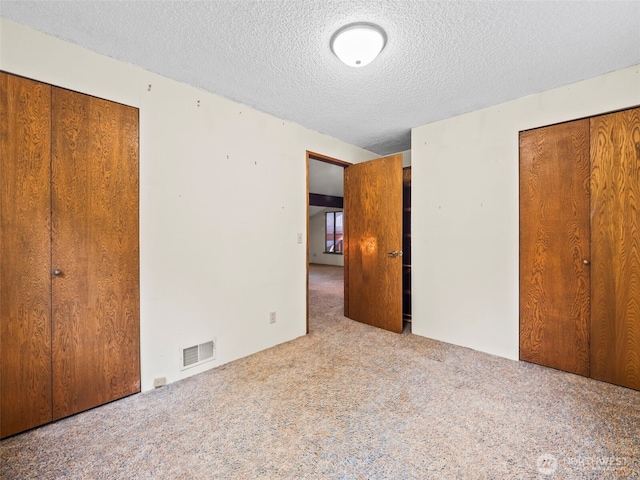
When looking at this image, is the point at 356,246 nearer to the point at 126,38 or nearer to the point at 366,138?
the point at 366,138

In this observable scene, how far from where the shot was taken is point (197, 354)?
2330 millimetres

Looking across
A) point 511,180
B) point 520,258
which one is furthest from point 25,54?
point 520,258

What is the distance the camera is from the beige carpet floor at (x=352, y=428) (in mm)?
1392

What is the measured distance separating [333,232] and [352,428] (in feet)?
28.5

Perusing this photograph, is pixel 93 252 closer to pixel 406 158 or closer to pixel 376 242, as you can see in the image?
pixel 376 242

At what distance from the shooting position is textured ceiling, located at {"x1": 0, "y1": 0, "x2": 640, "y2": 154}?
4.91ft

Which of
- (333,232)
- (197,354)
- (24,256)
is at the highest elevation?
(333,232)

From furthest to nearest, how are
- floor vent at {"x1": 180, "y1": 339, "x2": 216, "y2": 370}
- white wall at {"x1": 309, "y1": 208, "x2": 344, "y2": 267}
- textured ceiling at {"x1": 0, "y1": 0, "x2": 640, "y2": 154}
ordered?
white wall at {"x1": 309, "y1": 208, "x2": 344, "y2": 267}, floor vent at {"x1": 180, "y1": 339, "x2": 216, "y2": 370}, textured ceiling at {"x1": 0, "y1": 0, "x2": 640, "y2": 154}

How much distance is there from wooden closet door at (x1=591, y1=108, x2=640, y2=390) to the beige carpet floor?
0.76ft

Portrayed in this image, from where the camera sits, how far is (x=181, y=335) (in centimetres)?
224

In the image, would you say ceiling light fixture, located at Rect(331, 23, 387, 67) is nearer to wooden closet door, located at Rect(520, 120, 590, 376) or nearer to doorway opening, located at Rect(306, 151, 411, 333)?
doorway opening, located at Rect(306, 151, 411, 333)

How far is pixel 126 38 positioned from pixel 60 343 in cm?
189

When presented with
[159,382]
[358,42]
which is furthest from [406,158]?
[159,382]

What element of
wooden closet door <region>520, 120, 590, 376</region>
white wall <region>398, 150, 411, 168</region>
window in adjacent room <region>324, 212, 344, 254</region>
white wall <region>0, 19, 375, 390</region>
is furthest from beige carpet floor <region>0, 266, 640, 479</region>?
window in adjacent room <region>324, 212, 344, 254</region>
